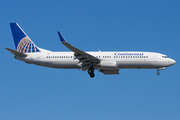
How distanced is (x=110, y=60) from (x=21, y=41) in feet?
54.2

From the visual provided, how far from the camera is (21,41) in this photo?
52.8 m

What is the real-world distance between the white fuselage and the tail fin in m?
2.29

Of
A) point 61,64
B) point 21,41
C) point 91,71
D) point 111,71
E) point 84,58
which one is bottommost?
point 91,71

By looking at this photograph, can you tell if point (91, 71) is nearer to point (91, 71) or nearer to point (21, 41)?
point (91, 71)

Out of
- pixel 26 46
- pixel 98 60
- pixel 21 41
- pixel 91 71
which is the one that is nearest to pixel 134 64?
pixel 98 60

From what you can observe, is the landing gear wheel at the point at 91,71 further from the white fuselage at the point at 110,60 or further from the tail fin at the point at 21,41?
the tail fin at the point at 21,41

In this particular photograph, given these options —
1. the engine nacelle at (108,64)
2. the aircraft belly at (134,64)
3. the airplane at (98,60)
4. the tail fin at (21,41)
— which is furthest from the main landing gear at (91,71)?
the tail fin at (21,41)

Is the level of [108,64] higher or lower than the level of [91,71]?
higher

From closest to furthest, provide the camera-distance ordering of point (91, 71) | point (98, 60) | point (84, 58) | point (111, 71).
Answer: point (84, 58) < point (98, 60) < point (91, 71) < point (111, 71)

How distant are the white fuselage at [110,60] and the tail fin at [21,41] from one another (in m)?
2.29

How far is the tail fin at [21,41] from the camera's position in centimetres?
5216

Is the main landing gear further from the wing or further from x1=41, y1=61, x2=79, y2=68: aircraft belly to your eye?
x1=41, y1=61, x2=79, y2=68: aircraft belly

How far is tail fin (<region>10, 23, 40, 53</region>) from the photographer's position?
52156mm

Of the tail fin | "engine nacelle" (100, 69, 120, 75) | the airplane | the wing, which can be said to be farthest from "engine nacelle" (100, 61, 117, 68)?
the tail fin
